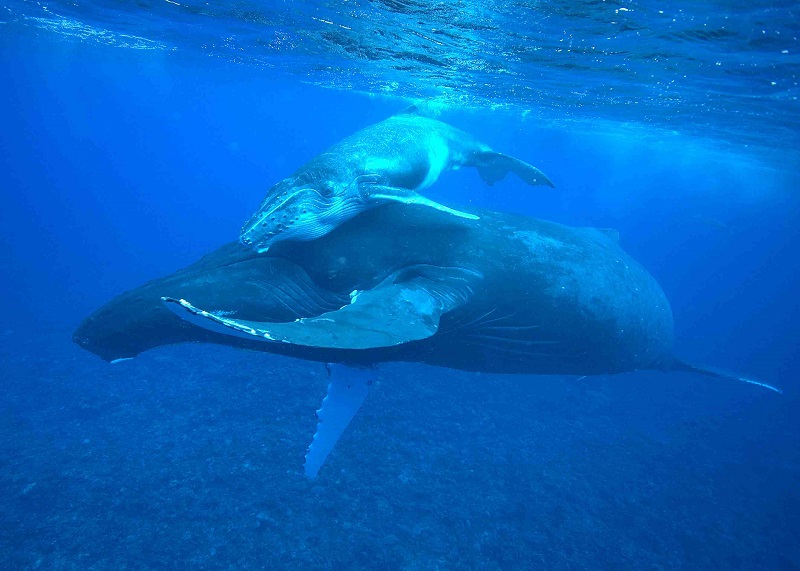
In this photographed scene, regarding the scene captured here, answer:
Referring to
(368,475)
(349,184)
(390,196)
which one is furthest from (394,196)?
(368,475)

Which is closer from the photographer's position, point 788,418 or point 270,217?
point 270,217

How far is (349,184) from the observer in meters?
5.25

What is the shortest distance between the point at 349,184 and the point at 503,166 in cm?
592

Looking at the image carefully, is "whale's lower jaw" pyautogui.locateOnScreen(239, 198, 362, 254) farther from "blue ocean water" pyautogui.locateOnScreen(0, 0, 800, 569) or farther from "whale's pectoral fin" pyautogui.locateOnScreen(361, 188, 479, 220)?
"blue ocean water" pyautogui.locateOnScreen(0, 0, 800, 569)

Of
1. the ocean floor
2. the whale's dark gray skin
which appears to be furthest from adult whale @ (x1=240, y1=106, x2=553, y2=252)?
the ocean floor

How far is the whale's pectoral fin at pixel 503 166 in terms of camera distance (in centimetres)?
966

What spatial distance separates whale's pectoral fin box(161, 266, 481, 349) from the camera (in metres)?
3.06

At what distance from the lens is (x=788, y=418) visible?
1700 centimetres

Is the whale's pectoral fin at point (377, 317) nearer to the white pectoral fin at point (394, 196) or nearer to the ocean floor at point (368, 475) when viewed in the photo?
the white pectoral fin at point (394, 196)

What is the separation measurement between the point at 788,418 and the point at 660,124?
17722mm

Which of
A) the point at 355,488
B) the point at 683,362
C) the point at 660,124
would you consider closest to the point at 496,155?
the point at 683,362

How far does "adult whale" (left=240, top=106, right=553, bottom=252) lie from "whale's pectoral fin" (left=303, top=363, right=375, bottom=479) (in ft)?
6.08

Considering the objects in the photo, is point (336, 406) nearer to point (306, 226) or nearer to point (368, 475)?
point (306, 226)

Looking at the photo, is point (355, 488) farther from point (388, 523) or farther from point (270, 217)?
point (270, 217)
